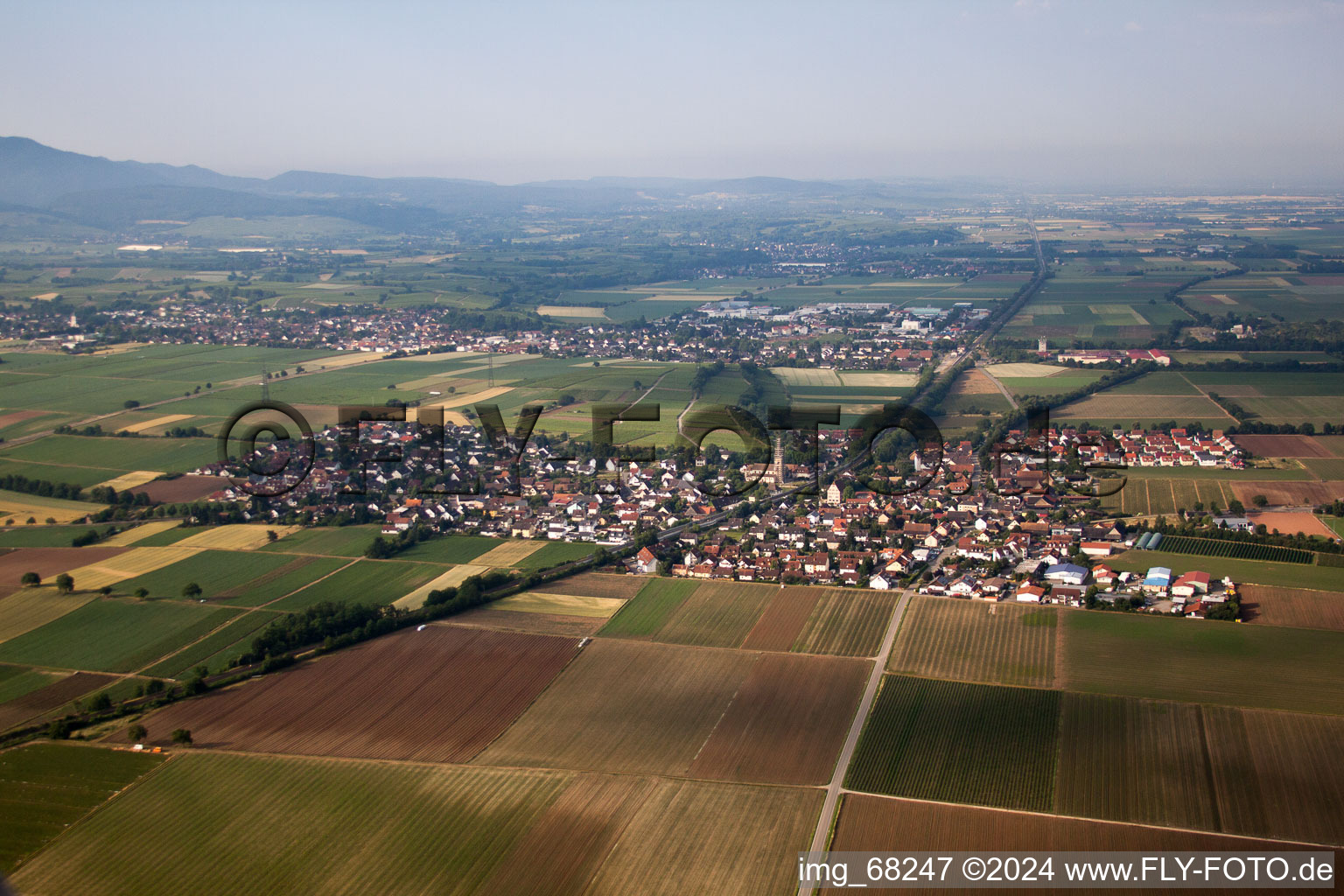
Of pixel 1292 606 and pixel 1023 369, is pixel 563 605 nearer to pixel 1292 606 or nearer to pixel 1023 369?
pixel 1292 606

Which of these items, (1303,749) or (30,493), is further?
(30,493)

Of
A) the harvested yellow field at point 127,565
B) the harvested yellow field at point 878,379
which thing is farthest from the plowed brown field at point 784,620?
the harvested yellow field at point 878,379

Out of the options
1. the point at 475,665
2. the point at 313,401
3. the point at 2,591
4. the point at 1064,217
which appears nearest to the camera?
the point at 475,665

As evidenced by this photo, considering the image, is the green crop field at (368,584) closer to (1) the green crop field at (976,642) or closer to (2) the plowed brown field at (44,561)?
(2) the plowed brown field at (44,561)

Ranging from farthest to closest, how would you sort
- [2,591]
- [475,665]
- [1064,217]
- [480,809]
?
[1064,217] → [2,591] → [475,665] → [480,809]

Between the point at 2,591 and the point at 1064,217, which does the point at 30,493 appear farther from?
the point at 1064,217

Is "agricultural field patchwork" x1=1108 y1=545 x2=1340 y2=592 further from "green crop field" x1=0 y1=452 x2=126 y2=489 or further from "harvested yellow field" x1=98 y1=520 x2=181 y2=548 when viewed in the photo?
"green crop field" x1=0 y1=452 x2=126 y2=489

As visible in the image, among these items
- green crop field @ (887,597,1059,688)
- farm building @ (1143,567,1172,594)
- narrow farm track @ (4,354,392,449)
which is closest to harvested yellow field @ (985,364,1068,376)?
farm building @ (1143,567,1172,594)

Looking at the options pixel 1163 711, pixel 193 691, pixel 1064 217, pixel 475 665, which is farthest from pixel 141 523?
pixel 1064 217
